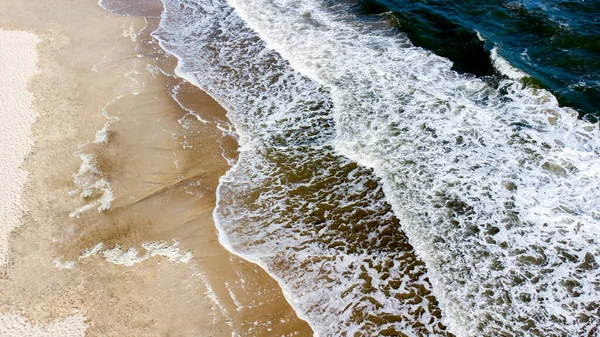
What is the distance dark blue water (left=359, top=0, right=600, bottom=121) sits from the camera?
12.4 m

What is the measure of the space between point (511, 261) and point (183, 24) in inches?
581

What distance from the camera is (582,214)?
884 cm

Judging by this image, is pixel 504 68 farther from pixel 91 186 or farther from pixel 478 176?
pixel 91 186

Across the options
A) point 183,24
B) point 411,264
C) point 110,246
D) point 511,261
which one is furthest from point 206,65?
point 511,261

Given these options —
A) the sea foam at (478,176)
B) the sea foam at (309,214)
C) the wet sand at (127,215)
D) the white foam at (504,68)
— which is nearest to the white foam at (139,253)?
the wet sand at (127,215)

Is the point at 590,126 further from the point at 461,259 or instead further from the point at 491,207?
the point at 461,259

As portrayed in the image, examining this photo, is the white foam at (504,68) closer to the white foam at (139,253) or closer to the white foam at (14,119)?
the white foam at (139,253)

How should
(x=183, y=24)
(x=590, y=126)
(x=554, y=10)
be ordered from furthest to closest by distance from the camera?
(x=183, y=24)
(x=554, y=10)
(x=590, y=126)

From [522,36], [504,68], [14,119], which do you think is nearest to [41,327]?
[14,119]

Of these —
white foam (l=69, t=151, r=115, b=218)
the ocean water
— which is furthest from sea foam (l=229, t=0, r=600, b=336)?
white foam (l=69, t=151, r=115, b=218)

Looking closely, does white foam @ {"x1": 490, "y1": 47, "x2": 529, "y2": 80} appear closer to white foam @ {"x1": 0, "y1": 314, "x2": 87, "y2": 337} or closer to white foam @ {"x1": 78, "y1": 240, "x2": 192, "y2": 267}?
white foam @ {"x1": 78, "y1": 240, "x2": 192, "y2": 267}

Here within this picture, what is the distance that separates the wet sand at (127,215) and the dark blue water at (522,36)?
886 cm

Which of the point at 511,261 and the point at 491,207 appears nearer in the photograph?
the point at 511,261

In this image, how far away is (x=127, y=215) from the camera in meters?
8.92
